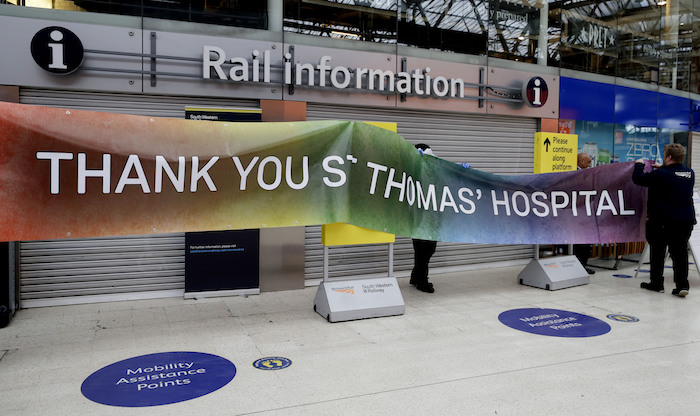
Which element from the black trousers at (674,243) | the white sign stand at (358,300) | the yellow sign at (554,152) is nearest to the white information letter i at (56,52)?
the white sign stand at (358,300)

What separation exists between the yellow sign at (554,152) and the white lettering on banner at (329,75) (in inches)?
55.4

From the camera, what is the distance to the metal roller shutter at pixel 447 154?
721 cm

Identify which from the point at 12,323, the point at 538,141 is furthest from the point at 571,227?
the point at 12,323

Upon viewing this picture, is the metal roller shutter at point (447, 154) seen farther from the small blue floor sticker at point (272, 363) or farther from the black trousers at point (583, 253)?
the small blue floor sticker at point (272, 363)

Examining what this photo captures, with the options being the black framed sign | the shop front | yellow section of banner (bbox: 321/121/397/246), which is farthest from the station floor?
yellow section of banner (bbox: 321/121/397/246)

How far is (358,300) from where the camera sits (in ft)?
18.0

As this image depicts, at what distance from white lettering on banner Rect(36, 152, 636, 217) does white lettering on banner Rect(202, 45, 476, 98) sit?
195 cm

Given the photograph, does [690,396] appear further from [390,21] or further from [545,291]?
[390,21]

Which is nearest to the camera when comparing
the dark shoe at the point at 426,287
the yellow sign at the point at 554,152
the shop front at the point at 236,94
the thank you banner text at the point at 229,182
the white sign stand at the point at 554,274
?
the thank you banner text at the point at 229,182

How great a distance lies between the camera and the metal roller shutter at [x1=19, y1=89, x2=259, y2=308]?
582cm

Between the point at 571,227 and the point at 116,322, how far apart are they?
18.4 feet

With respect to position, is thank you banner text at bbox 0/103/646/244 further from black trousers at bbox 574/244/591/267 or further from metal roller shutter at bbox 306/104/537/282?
black trousers at bbox 574/244/591/267

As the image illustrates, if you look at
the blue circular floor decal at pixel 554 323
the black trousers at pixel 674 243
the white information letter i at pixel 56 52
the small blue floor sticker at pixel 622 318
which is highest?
the white information letter i at pixel 56 52

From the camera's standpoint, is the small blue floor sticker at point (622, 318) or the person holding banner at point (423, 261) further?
the person holding banner at point (423, 261)
